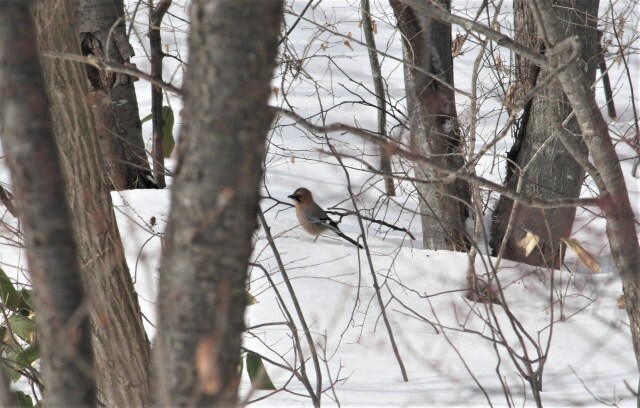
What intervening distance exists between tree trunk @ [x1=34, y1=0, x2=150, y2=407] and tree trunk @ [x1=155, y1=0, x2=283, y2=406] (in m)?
1.78

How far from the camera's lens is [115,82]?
6.15 m

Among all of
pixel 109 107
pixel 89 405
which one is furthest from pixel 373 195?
pixel 89 405

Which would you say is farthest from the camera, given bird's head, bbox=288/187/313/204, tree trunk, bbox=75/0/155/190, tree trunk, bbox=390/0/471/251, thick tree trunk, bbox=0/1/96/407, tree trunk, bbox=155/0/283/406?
bird's head, bbox=288/187/313/204

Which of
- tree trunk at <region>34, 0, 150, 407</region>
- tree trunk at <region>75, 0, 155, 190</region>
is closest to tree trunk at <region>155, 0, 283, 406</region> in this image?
tree trunk at <region>34, 0, 150, 407</region>

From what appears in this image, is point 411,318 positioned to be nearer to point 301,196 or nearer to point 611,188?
point 301,196

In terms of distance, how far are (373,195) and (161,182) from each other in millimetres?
2259

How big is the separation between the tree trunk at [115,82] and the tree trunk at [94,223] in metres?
2.42

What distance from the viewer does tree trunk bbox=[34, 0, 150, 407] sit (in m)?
2.95

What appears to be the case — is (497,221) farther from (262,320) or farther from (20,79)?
(20,79)

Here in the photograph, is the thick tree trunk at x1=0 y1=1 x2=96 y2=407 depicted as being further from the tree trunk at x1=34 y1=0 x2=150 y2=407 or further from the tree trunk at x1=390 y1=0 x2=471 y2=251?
the tree trunk at x1=390 y1=0 x2=471 y2=251

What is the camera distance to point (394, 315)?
454 centimetres

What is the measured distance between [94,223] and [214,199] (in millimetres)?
1974

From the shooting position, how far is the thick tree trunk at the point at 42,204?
1.29 m

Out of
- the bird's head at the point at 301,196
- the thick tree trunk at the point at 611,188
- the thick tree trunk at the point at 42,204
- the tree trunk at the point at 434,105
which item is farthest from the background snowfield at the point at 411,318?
the thick tree trunk at the point at 42,204
